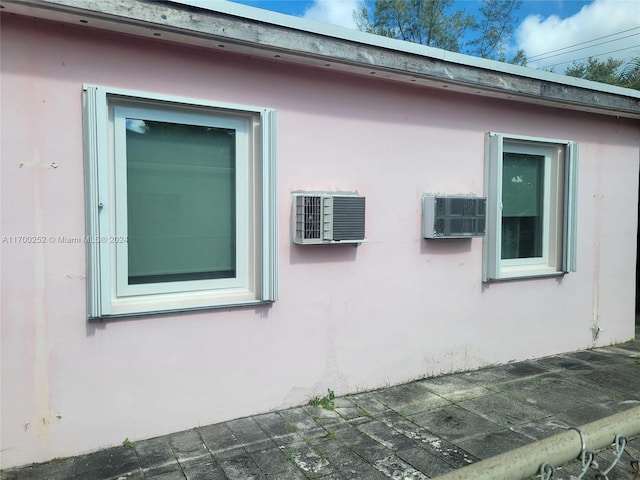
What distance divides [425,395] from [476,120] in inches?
107

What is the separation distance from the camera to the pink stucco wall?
117 inches

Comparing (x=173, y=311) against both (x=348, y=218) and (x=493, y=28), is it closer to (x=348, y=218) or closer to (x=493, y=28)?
(x=348, y=218)

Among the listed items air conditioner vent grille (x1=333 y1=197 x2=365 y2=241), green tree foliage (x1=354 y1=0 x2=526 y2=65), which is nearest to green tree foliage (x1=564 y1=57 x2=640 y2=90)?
green tree foliage (x1=354 y1=0 x2=526 y2=65)

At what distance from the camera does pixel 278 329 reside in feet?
12.5

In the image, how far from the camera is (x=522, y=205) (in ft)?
17.7

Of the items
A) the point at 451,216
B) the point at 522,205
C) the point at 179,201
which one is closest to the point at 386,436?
the point at 451,216

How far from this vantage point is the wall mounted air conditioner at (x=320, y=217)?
149 inches

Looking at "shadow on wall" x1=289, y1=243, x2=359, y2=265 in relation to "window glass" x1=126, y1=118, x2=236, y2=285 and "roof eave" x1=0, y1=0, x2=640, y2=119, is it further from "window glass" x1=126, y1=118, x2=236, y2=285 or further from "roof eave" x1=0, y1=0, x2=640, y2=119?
"roof eave" x1=0, y1=0, x2=640, y2=119

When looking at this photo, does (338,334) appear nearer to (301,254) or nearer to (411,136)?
(301,254)

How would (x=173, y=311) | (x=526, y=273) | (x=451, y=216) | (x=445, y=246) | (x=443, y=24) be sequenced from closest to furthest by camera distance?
(x=173, y=311)
(x=451, y=216)
(x=445, y=246)
(x=526, y=273)
(x=443, y=24)

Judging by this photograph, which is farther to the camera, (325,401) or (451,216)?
(451,216)

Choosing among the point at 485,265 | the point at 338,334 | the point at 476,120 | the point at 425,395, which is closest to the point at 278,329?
the point at 338,334

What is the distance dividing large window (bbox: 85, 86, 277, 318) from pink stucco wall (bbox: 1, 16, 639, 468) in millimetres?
117

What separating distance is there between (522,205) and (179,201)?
3.81 m
